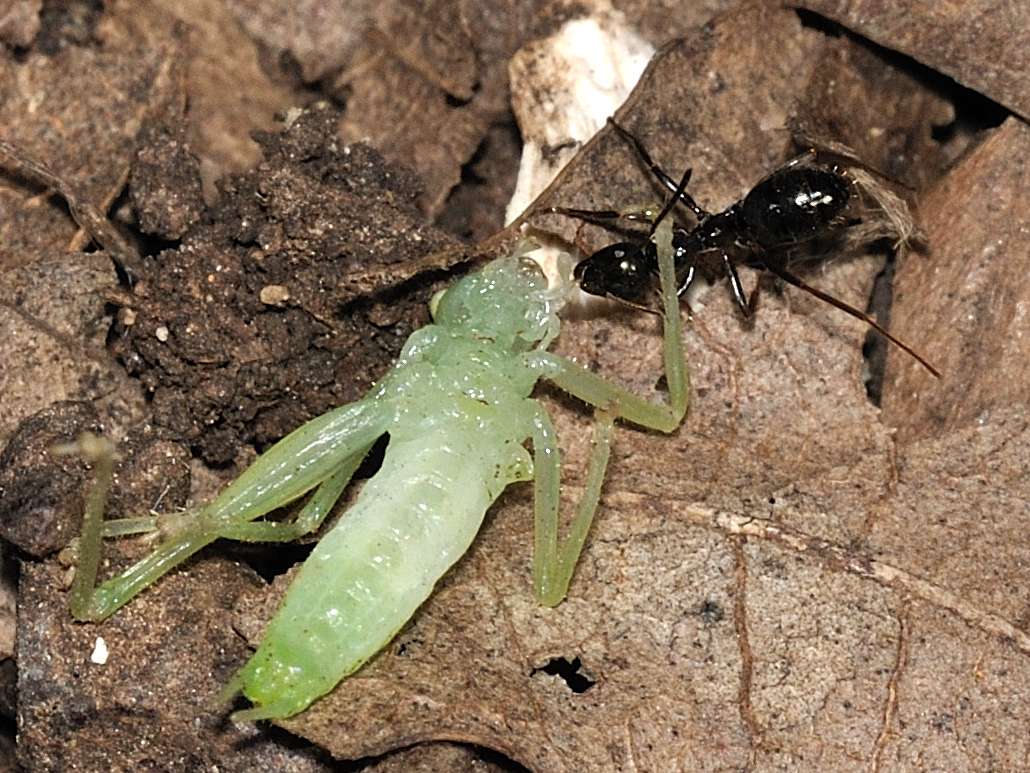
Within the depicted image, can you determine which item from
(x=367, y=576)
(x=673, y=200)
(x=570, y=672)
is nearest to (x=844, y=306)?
(x=673, y=200)

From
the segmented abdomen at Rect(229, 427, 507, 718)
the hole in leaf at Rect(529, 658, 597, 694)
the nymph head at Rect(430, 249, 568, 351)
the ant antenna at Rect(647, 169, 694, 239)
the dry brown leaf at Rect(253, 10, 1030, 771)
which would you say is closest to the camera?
the segmented abdomen at Rect(229, 427, 507, 718)

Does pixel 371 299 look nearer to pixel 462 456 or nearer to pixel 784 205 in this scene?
pixel 462 456

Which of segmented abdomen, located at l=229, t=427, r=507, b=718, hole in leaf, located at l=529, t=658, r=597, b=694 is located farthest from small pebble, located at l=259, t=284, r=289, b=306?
hole in leaf, located at l=529, t=658, r=597, b=694

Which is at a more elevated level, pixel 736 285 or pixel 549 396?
pixel 736 285

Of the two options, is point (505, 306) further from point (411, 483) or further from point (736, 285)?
point (736, 285)

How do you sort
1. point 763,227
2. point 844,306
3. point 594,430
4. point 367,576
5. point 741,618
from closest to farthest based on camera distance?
1. point 367,576
2. point 741,618
3. point 594,430
4. point 844,306
5. point 763,227

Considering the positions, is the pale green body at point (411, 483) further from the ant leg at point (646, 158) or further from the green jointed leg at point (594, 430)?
the ant leg at point (646, 158)

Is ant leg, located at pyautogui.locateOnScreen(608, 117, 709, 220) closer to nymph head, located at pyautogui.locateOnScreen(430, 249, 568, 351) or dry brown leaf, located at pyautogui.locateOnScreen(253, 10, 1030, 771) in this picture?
nymph head, located at pyautogui.locateOnScreen(430, 249, 568, 351)

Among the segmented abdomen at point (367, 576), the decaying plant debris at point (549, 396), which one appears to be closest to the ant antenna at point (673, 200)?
the decaying plant debris at point (549, 396)
